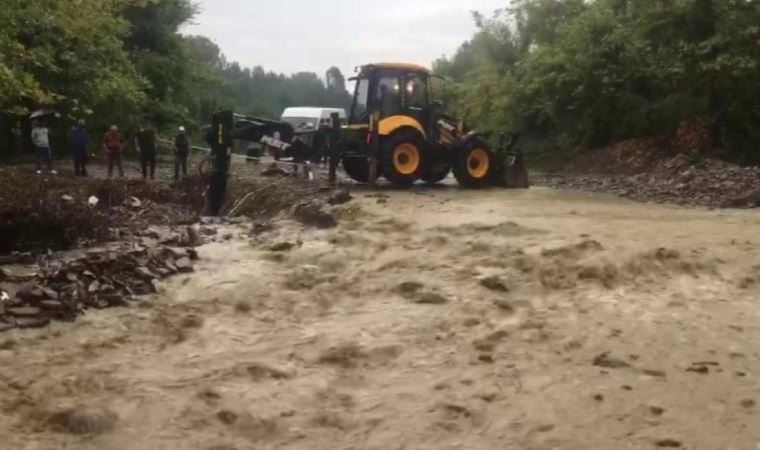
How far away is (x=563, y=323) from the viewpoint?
23.0 ft

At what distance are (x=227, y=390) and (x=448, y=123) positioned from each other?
12559mm

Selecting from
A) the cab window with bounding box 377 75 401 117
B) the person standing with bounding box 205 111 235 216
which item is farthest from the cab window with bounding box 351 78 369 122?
the person standing with bounding box 205 111 235 216

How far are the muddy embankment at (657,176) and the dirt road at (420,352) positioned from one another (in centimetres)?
557

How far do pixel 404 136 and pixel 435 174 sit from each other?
1682 millimetres

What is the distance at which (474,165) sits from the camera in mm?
17203

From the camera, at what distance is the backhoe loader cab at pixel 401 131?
631 inches

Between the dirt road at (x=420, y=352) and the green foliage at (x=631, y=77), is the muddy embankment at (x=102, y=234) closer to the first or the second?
the dirt road at (x=420, y=352)

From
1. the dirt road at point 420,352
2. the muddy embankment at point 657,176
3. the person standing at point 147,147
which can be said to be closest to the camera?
the dirt road at point 420,352

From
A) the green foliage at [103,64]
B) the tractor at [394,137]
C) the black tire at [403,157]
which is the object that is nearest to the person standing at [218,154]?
the tractor at [394,137]

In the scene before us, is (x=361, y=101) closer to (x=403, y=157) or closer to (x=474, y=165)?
(x=403, y=157)

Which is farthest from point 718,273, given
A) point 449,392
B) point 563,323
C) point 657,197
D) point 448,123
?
point 448,123

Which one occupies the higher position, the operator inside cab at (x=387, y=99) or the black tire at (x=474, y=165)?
the operator inside cab at (x=387, y=99)

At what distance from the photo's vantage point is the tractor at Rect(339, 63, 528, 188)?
16.0m

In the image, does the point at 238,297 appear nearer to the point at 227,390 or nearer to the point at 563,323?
the point at 227,390
